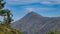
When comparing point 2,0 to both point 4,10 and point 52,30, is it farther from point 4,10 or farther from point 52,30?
point 52,30

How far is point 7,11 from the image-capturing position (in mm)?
90375

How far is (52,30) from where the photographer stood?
373 ft

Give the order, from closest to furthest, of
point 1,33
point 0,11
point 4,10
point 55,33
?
point 1,33 → point 0,11 → point 4,10 → point 55,33

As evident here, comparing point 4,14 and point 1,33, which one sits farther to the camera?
point 4,14

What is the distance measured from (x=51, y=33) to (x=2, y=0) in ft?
123

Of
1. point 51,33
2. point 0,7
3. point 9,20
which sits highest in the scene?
point 0,7

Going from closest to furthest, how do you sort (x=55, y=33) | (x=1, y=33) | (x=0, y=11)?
1. (x=1, y=33)
2. (x=0, y=11)
3. (x=55, y=33)

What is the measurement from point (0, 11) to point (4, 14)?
3.23 meters

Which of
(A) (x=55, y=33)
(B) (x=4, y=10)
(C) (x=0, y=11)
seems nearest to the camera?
(C) (x=0, y=11)

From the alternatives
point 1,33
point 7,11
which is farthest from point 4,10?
point 1,33

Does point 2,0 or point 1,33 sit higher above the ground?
point 2,0

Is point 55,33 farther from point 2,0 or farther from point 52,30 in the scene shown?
point 2,0

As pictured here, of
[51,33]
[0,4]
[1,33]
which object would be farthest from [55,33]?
[1,33]

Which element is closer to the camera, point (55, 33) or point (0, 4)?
point (0, 4)
